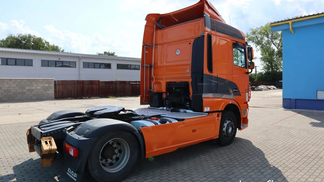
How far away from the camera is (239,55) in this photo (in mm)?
6508

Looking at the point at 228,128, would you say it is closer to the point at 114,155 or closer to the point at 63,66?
the point at 114,155

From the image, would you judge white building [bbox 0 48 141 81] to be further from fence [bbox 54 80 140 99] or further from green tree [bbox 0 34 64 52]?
green tree [bbox 0 34 64 52]

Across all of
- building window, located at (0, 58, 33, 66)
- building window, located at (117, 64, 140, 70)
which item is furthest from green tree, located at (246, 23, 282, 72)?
building window, located at (0, 58, 33, 66)

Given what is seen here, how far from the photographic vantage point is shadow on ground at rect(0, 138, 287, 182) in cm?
401

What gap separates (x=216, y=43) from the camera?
562cm

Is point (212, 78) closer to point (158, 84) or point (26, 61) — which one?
point (158, 84)

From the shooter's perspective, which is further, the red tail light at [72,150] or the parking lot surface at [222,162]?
the parking lot surface at [222,162]

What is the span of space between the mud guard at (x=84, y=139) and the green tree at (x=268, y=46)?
64398mm

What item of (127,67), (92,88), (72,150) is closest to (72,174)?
(72,150)

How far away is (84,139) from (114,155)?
27.6 inches

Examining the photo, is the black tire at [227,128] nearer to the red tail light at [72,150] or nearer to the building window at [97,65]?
the red tail light at [72,150]

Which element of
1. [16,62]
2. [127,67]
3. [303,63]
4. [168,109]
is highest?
[127,67]

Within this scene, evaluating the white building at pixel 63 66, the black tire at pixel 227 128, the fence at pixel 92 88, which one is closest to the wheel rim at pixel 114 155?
the black tire at pixel 227 128

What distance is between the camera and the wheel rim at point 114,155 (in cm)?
376
